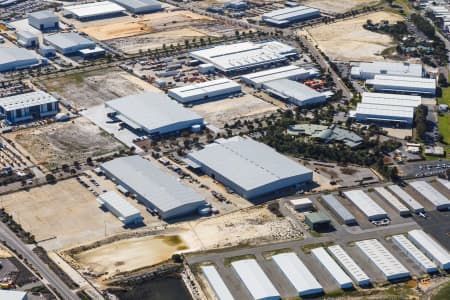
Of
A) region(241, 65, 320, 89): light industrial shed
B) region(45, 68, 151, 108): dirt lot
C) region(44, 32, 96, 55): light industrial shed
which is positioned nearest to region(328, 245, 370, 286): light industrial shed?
region(241, 65, 320, 89): light industrial shed

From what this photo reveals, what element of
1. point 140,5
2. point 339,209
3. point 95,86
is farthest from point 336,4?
point 339,209

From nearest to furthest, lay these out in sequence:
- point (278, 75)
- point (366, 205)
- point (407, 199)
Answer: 1. point (366, 205)
2. point (407, 199)
3. point (278, 75)

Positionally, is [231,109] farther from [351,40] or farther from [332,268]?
[332,268]

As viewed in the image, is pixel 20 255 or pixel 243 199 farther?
pixel 243 199

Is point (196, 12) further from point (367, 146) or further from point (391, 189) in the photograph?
point (391, 189)

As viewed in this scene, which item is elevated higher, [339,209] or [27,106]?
[339,209]

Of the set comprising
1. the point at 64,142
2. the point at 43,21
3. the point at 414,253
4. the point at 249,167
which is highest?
the point at 414,253

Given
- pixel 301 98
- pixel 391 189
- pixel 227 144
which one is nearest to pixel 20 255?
pixel 227 144

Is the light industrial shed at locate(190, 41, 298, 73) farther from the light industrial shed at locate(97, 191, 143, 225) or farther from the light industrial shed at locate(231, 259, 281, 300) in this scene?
the light industrial shed at locate(231, 259, 281, 300)
